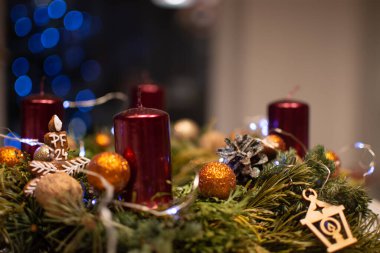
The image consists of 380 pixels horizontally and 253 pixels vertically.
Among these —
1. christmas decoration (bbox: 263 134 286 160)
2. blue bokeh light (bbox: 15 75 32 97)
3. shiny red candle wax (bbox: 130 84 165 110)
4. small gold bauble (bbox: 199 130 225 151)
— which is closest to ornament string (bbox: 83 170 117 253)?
christmas decoration (bbox: 263 134 286 160)

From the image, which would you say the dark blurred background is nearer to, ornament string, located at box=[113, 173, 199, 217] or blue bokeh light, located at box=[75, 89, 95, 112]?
blue bokeh light, located at box=[75, 89, 95, 112]

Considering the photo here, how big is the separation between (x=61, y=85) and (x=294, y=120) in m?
1.38

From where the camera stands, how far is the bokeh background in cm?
197

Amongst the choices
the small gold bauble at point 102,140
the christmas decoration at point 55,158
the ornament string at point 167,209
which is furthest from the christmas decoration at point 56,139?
the small gold bauble at point 102,140

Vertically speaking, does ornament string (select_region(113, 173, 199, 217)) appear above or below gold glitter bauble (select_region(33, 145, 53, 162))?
below

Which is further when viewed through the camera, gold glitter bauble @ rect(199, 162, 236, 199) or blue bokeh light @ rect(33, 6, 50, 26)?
blue bokeh light @ rect(33, 6, 50, 26)

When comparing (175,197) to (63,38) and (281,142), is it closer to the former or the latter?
(281,142)

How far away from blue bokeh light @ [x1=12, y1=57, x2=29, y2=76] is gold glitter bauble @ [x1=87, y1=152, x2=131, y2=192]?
150 centimetres

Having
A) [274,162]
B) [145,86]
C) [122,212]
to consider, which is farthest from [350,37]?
[122,212]

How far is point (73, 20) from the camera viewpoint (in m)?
1.93

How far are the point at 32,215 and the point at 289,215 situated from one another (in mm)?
297

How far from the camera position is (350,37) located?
6.84 feet

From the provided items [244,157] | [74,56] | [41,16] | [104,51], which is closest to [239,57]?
[104,51]

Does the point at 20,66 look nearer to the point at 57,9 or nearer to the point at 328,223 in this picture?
the point at 57,9
